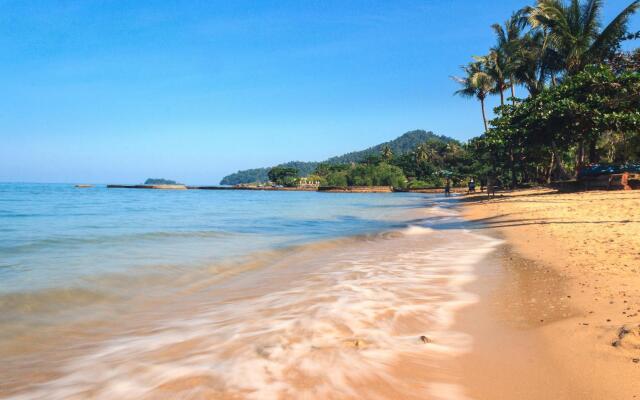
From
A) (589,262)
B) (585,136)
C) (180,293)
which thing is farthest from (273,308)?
(585,136)

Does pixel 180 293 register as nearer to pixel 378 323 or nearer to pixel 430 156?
pixel 378 323

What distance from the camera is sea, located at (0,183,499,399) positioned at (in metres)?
2.74

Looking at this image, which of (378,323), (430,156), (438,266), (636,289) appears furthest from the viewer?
(430,156)

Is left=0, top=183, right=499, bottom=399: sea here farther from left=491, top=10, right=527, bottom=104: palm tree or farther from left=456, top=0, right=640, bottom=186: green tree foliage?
left=491, top=10, right=527, bottom=104: palm tree

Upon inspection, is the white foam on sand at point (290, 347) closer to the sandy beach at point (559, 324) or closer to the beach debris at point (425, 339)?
the beach debris at point (425, 339)

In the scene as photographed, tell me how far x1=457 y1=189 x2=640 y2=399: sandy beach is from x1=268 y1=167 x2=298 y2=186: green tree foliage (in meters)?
101

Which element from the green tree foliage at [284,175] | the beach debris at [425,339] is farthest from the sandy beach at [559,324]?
the green tree foliage at [284,175]

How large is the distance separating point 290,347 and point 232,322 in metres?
1.06

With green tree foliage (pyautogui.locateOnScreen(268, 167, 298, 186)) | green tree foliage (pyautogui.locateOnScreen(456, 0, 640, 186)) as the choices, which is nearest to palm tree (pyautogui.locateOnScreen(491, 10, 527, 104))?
green tree foliage (pyautogui.locateOnScreen(456, 0, 640, 186))

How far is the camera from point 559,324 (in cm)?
348

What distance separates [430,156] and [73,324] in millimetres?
96906

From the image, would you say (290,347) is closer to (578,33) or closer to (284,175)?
(578,33)

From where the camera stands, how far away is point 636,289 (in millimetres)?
4227

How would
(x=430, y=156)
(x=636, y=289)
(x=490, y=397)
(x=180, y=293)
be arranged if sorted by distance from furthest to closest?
1. (x=430, y=156)
2. (x=180, y=293)
3. (x=636, y=289)
4. (x=490, y=397)
